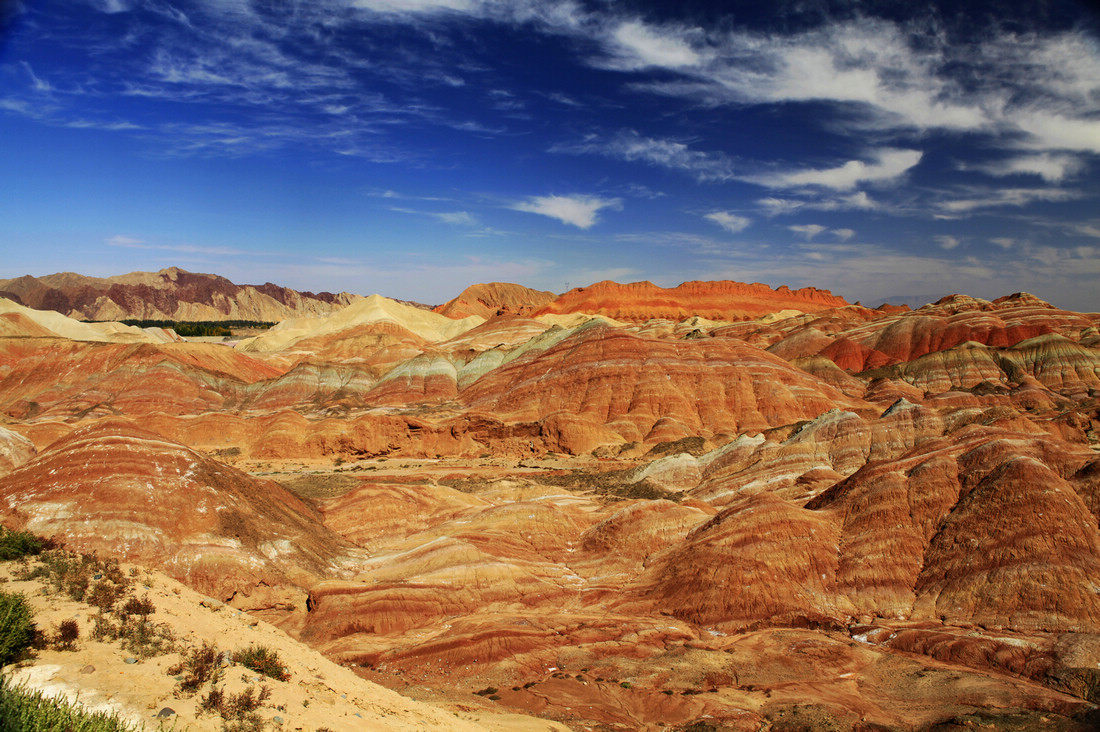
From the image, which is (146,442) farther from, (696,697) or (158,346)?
(158,346)

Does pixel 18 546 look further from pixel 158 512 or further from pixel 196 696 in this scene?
pixel 158 512

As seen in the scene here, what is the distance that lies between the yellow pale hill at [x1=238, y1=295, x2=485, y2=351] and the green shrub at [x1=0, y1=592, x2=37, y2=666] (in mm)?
101597

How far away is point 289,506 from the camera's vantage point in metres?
26.6

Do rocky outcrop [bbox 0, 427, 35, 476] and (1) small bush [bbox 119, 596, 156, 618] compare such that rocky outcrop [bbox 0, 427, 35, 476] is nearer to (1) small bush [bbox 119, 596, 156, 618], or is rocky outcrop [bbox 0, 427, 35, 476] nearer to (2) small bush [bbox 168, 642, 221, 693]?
(1) small bush [bbox 119, 596, 156, 618]

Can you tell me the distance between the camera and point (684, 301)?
167m

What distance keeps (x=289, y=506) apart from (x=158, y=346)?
186 ft

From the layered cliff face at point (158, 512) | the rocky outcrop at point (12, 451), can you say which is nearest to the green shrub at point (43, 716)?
the layered cliff face at point (158, 512)

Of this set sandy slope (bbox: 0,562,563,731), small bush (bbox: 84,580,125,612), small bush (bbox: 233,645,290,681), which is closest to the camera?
sandy slope (bbox: 0,562,563,731)

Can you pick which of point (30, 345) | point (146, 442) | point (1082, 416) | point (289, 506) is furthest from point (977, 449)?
point (30, 345)

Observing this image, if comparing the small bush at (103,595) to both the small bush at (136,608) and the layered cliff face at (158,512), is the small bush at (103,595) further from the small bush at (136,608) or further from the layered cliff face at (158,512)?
the layered cliff face at (158,512)

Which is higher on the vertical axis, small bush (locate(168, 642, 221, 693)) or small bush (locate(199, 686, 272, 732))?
small bush (locate(168, 642, 221, 693))

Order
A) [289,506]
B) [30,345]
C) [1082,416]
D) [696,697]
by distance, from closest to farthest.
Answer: [696,697], [289,506], [1082,416], [30,345]

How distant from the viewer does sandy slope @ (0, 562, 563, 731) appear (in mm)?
8422

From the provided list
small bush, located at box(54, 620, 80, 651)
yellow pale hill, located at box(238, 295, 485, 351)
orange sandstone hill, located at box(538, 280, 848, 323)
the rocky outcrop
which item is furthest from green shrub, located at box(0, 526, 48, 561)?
orange sandstone hill, located at box(538, 280, 848, 323)
